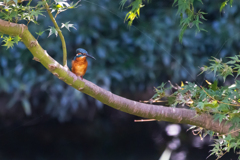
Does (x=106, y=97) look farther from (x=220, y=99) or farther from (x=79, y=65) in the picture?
(x=220, y=99)

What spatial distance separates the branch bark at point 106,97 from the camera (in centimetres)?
89

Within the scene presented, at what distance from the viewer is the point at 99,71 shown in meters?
2.14

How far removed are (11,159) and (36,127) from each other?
382 millimetres

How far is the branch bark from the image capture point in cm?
89

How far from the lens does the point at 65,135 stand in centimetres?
273

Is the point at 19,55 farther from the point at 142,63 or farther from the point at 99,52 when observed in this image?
the point at 142,63

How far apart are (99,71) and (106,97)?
1107 mm

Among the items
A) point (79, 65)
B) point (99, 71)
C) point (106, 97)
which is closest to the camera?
point (106, 97)

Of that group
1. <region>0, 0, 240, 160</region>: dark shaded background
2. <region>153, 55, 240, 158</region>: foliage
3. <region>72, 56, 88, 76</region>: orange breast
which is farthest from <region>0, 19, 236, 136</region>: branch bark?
<region>0, 0, 240, 160</region>: dark shaded background

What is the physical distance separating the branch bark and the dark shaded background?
1.00m

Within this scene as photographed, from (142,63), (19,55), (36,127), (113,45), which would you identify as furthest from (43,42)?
(36,127)

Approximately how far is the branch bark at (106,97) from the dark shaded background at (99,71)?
3.28 ft

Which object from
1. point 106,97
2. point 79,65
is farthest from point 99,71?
point 106,97

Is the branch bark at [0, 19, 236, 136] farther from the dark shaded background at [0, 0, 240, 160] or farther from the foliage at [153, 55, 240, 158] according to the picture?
the dark shaded background at [0, 0, 240, 160]
